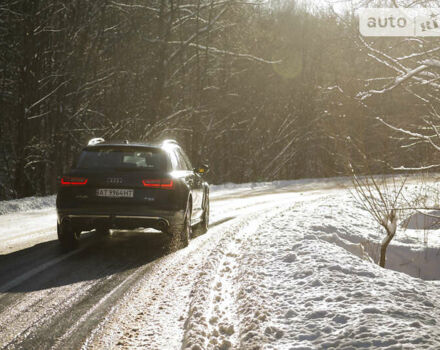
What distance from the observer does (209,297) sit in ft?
18.9

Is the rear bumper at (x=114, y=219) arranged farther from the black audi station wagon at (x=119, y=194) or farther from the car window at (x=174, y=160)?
the car window at (x=174, y=160)

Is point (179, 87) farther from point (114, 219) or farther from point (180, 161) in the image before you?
point (114, 219)

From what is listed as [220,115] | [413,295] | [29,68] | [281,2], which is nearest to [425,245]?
[413,295]

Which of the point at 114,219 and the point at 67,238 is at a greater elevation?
the point at 114,219

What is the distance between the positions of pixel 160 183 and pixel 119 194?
2.07 ft

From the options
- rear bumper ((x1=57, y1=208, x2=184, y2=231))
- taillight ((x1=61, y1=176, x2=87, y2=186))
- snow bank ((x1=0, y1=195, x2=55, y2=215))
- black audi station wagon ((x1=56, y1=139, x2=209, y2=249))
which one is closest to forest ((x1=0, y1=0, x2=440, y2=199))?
snow bank ((x1=0, y1=195, x2=55, y2=215))

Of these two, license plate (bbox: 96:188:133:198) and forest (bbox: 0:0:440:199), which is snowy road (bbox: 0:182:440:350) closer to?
license plate (bbox: 96:188:133:198)

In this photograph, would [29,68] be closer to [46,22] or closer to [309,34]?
[46,22]

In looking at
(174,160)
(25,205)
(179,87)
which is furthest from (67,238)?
(179,87)

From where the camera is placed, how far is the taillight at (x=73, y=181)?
8242mm

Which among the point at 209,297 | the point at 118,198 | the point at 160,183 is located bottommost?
the point at 209,297

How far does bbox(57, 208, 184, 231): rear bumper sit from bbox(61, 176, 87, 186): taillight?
39cm

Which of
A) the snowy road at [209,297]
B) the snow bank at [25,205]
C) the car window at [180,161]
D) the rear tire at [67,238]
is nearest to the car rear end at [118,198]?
the rear tire at [67,238]

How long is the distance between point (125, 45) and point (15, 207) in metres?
11.7
